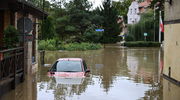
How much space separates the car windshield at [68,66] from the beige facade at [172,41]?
4633 mm

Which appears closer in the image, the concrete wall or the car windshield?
the car windshield

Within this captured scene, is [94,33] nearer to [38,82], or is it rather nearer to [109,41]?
[109,41]

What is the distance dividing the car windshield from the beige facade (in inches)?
182

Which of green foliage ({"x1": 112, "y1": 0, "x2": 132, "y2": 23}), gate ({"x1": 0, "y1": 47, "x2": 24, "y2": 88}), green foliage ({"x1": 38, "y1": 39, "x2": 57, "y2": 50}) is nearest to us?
gate ({"x1": 0, "y1": 47, "x2": 24, "y2": 88})

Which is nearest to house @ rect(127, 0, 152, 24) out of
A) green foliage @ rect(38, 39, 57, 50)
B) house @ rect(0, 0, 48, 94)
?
green foliage @ rect(38, 39, 57, 50)

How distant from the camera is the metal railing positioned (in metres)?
11.0

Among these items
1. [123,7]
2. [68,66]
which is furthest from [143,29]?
[68,66]

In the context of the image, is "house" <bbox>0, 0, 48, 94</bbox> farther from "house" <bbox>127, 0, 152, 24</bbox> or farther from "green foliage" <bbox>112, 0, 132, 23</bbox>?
"green foliage" <bbox>112, 0, 132, 23</bbox>

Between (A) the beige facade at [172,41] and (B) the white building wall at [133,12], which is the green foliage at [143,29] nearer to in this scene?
(B) the white building wall at [133,12]

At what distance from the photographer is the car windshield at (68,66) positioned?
47.2 ft

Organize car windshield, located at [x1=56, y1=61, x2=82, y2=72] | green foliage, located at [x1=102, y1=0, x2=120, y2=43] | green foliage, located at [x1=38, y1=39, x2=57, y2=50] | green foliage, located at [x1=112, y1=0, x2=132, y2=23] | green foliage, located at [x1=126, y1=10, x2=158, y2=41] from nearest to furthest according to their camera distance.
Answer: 1. car windshield, located at [x1=56, y1=61, x2=82, y2=72]
2. green foliage, located at [x1=38, y1=39, x2=57, y2=50]
3. green foliage, located at [x1=126, y1=10, x2=158, y2=41]
4. green foliage, located at [x1=102, y1=0, x2=120, y2=43]
5. green foliage, located at [x1=112, y1=0, x2=132, y2=23]

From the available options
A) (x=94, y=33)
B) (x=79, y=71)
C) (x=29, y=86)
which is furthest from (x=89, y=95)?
(x=94, y=33)

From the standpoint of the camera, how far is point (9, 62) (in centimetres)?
1202

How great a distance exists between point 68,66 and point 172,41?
18.7 feet
